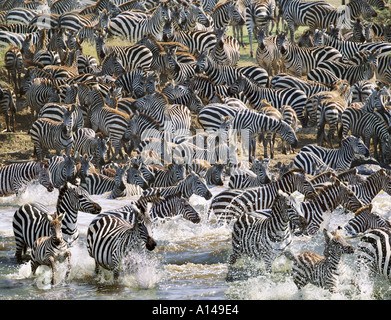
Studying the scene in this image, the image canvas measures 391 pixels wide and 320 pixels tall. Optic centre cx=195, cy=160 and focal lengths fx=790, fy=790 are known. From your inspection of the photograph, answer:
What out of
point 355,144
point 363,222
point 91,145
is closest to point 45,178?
point 91,145

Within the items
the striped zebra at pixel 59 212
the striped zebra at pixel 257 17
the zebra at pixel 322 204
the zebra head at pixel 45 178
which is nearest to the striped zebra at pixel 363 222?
the zebra at pixel 322 204

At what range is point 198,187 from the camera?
48.7ft

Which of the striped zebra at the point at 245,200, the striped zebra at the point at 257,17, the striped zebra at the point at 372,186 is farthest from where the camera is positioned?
the striped zebra at the point at 257,17

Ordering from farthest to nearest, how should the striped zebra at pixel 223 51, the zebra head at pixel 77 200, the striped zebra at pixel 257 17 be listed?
the striped zebra at pixel 257 17 → the striped zebra at pixel 223 51 → the zebra head at pixel 77 200

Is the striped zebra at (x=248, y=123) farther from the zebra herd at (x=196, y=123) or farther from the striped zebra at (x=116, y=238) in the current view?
the striped zebra at (x=116, y=238)

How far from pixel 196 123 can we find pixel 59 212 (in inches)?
413

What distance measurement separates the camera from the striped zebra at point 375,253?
10.7 meters

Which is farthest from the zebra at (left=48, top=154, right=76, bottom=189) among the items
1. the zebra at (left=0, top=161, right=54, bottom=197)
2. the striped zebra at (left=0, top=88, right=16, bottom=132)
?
the striped zebra at (left=0, top=88, right=16, bottom=132)

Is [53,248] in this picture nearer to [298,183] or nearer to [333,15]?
[298,183]

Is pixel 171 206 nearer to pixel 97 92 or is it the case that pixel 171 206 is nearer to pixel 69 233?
pixel 69 233

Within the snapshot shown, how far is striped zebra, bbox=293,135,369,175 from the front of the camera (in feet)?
58.5

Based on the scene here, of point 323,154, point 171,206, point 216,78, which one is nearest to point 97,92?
point 216,78

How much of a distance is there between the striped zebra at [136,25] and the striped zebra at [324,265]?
17127 mm

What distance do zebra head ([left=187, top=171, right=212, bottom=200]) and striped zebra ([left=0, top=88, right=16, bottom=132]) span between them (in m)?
7.11
